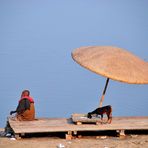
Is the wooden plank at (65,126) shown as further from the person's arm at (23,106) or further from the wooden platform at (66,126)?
the person's arm at (23,106)

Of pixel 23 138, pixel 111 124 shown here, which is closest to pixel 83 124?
pixel 111 124

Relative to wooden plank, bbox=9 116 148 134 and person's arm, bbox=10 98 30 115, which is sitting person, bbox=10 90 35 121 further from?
wooden plank, bbox=9 116 148 134

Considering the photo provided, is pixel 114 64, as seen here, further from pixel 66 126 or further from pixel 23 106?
pixel 23 106

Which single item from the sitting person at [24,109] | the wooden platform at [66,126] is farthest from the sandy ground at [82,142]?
the sitting person at [24,109]

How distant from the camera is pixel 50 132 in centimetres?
1269

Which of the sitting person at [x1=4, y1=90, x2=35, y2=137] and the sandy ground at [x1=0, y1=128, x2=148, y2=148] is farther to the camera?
the sitting person at [x1=4, y1=90, x2=35, y2=137]

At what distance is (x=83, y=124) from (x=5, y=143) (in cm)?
196

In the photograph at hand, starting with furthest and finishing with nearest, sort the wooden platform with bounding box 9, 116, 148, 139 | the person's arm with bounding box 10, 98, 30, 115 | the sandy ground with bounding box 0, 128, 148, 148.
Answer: the person's arm with bounding box 10, 98, 30, 115
the wooden platform with bounding box 9, 116, 148, 139
the sandy ground with bounding box 0, 128, 148, 148

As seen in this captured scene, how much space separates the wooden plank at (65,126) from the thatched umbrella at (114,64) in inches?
43.5

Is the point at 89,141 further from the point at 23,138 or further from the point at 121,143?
the point at 23,138

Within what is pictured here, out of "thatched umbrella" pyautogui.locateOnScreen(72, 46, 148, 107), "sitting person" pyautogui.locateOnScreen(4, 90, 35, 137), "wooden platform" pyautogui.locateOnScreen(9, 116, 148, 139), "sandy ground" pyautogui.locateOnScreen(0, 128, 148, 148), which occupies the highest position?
"thatched umbrella" pyautogui.locateOnScreen(72, 46, 148, 107)

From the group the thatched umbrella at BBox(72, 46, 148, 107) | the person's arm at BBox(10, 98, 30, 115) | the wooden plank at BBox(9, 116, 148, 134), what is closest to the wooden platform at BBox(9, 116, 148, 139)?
the wooden plank at BBox(9, 116, 148, 134)

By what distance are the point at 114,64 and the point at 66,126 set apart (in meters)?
1.77

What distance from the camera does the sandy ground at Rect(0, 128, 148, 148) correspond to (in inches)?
450
